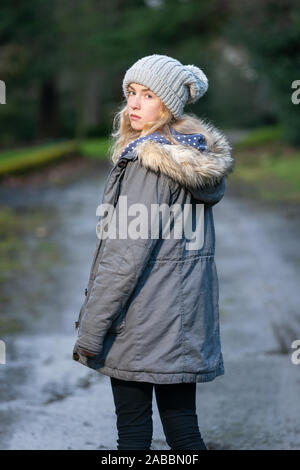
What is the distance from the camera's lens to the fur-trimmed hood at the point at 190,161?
275 cm

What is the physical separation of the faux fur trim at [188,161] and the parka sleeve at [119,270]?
0.16ft

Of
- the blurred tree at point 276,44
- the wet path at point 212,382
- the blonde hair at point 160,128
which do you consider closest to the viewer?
the blonde hair at point 160,128

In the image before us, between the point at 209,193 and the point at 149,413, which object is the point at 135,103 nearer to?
the point at 209,193

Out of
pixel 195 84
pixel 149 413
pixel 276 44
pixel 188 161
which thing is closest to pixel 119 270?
pixel 188 161

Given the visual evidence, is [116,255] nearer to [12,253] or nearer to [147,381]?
[147,381]

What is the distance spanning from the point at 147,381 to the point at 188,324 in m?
0.27

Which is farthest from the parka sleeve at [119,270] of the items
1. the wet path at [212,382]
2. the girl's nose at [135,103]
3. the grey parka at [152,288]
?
the wet path at [212,382]

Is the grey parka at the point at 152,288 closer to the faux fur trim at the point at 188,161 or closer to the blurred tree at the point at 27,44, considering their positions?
the faux fur trim at the point at 188,161

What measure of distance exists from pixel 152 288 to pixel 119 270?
0.16 metres

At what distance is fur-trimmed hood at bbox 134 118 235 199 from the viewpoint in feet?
9.02

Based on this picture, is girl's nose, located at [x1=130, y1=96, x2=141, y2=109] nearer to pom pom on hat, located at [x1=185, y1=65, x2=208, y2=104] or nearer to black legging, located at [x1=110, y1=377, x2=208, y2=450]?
pom pom on hat, located at [x1=185, y1=65, x2=208, y2=104]

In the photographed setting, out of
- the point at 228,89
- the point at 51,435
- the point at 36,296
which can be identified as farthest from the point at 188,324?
the point at 228,89

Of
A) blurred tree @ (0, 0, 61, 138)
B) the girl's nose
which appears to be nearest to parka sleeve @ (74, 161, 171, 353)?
the girl's nose

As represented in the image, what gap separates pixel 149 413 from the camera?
2.89 meters
